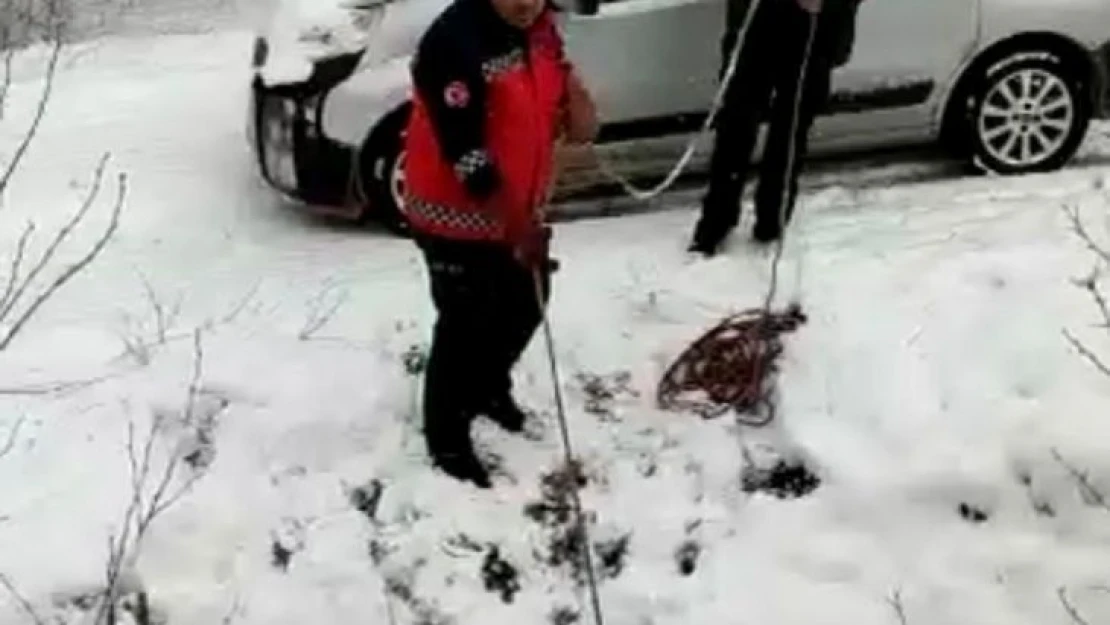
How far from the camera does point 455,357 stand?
6.86 m

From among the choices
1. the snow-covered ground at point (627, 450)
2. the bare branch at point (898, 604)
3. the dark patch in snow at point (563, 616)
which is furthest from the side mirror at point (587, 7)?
the bare branch at point (898, 604)

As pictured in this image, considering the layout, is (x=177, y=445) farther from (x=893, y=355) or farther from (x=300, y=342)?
(x=893, y=355)

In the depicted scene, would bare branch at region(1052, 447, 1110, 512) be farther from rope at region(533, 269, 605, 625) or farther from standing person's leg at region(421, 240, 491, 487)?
standing person's leg at region(421, 240, 491, 487)

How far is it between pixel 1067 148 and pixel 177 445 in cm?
424

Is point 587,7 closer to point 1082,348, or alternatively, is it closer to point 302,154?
point 302,154

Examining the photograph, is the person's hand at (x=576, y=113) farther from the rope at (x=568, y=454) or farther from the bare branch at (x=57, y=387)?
the bare branch at (x=57, y=387)

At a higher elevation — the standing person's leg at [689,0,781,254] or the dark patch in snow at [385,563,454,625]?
the standing person's leg at [689,0,781,254]

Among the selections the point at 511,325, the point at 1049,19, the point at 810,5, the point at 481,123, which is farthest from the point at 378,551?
the point at 1049,19

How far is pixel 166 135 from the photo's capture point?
11.4 meters

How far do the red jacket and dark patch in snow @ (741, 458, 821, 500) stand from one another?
3.85ft

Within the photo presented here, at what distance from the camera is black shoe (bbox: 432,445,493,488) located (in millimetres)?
7035

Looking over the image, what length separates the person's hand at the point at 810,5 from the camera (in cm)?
797

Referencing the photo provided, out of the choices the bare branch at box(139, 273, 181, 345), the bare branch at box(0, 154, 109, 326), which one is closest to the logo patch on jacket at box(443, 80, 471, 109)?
the bare branch at box(0, 154, 109, 326)

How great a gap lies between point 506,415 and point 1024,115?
3.30 metres
